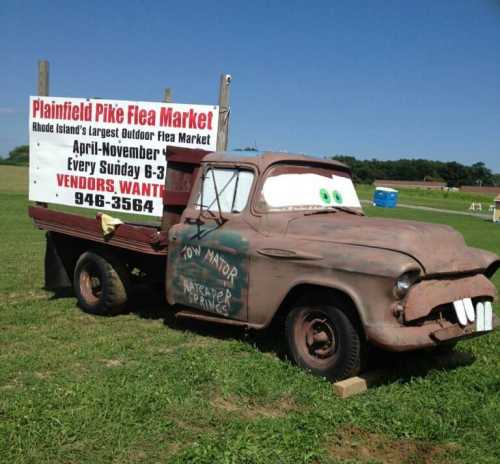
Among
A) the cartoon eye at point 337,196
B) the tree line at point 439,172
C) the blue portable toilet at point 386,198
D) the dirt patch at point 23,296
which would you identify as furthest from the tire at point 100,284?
the tree line at point 439,172

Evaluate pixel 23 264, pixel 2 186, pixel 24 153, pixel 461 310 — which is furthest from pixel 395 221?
pixel 24 153

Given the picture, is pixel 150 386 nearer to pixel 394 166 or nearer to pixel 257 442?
pixel 257 442

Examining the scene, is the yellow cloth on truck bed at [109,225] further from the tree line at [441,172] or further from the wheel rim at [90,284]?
the tree line at [441,172]

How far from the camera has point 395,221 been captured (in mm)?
5332

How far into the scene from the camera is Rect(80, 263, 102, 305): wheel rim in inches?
280

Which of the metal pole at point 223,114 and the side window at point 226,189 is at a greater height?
the metal pole at point 223,114

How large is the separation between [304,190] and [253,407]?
7.68 feet

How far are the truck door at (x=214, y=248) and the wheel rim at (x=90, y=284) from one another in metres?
1.48

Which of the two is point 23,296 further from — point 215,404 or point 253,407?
point 253,407

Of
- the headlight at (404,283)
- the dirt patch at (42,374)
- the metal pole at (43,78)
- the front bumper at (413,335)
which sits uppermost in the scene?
the metal pole at (43,78)

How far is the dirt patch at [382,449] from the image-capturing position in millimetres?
3566

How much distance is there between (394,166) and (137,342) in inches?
4851

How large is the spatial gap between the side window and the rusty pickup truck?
0.04 ft

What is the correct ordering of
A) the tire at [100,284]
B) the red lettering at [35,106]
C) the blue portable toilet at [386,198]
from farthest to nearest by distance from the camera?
1. the blue portable toilet at [386,198]
2. the red lettering at [35,106]
3. the tire at [100,284]
